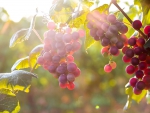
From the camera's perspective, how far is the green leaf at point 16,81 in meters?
0.67

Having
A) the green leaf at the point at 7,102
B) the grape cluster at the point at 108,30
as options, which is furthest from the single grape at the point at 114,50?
the green leaf at the point at 7,102

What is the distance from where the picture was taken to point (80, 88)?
5742 millimetres

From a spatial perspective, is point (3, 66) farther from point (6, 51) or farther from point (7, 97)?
point (7, 97)

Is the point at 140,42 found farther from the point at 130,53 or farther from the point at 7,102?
the point at 7,102

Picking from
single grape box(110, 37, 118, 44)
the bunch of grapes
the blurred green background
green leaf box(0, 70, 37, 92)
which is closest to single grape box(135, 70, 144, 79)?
the bunch of grapes

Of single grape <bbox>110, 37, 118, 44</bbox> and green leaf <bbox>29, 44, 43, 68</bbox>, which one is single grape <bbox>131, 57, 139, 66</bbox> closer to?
single grape <bbox>110, 37, 118, 44</bbox>

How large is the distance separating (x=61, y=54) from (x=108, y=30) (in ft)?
0.37

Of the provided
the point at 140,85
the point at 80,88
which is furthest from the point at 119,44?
the point at 80,88

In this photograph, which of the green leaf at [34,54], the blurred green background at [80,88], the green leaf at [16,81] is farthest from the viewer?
the blurred green background at [80,88]

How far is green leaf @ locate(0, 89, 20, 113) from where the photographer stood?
70cm

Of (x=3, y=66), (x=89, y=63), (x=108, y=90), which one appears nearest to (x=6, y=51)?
(x=3, y=66)

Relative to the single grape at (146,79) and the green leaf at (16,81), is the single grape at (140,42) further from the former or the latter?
the green leaf at (16,81)

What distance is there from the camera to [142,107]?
5.17 meters

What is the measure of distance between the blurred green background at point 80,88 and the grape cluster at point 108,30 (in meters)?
4.76
